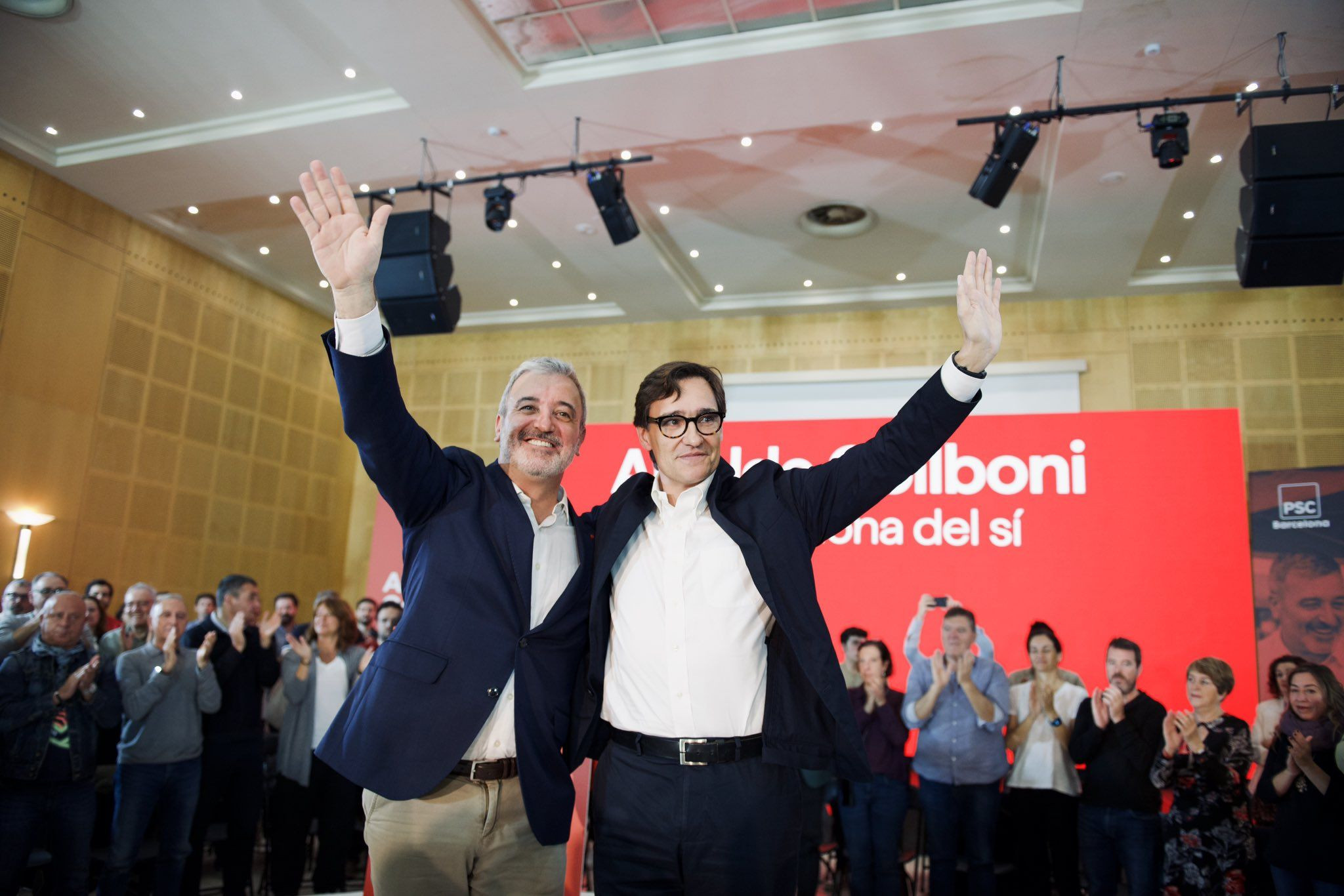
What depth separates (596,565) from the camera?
2.11 m

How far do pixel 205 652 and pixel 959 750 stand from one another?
4.15 metres

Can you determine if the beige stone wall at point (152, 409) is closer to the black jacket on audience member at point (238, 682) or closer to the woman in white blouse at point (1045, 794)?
the black jacket on audience member at point (238, 682)

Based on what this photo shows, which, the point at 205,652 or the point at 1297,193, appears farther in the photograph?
the point at 1297,193

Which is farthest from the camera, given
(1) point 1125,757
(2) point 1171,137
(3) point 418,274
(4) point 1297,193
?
(3) point 418,274

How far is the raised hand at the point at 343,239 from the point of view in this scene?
1.79 metres

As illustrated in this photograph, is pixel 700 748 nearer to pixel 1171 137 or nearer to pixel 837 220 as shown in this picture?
pixel 1171 137

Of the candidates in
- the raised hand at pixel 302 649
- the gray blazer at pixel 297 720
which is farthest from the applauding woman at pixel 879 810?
the raised hand at pixel 302 649

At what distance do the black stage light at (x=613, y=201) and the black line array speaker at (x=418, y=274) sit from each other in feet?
4.26

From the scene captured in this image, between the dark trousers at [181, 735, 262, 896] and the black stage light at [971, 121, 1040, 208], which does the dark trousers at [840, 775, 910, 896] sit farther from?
the black stage light at [971, 121, 1040, 208]

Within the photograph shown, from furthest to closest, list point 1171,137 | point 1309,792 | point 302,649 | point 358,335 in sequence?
1. point 1171,137
2. point 302,649
3. point 1309,792
4. point 358,335

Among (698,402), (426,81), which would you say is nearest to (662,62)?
(426,81)

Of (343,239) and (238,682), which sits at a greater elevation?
(343,239)

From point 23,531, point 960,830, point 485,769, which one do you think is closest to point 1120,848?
point 960,830

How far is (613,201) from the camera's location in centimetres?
743
